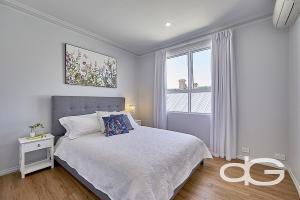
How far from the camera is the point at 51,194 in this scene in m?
1.76

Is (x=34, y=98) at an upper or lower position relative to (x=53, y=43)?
lower

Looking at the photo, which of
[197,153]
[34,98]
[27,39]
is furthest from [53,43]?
[197,153]

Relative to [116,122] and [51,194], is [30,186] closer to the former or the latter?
[51,194]

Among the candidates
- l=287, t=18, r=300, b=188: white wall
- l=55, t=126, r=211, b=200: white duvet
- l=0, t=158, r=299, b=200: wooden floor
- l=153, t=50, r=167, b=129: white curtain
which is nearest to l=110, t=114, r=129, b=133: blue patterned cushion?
l=55, t=126, r=211, b=200: white duvet

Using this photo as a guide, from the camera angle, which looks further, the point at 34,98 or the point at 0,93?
the point at 34,98

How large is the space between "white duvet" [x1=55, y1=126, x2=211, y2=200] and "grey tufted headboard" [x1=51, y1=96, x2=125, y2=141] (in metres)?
0.36

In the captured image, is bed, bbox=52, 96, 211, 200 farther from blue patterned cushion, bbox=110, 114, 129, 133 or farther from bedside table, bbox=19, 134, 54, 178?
blue patterned cushion, bbox=110, 114, 129, 133

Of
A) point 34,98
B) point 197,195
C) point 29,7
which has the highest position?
point 29,7

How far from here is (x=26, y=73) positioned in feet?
7.79

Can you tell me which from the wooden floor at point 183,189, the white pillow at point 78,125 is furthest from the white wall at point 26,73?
the wooden floor at point 183,189

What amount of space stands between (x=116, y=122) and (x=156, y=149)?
1067mm

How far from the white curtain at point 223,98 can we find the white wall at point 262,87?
0.14 meters

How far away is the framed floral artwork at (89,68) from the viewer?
112 inches

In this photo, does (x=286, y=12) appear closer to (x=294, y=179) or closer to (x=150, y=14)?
(x=150, y=14)
